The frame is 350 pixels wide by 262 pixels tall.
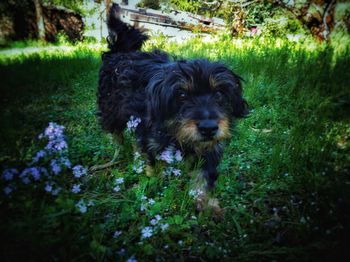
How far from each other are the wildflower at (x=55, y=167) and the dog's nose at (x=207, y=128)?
111cm

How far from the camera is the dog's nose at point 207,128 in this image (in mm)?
2172

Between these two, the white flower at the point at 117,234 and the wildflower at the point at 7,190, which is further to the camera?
the white flower at the point at 117,234

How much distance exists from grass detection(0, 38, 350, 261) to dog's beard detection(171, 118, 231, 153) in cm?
29

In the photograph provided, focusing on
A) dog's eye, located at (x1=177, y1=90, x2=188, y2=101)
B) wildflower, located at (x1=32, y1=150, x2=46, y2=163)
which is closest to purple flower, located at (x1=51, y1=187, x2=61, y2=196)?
wildflower, located at (x1=32, y1=150, x2=46, y2=163)

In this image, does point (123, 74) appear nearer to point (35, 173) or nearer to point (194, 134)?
point (194, 134)

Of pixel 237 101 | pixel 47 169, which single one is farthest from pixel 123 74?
pixel 47 169

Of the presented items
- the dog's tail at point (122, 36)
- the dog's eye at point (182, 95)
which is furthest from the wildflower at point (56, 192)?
the dog's tail at point (122, 36)

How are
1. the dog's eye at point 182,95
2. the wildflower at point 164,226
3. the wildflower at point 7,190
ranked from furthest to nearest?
the dog's eye at point 182,95
the wildflower at point 164,226
the wildflower at point 7,190

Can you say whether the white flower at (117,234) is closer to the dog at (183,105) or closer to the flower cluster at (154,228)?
the flower cluster at (154,228)

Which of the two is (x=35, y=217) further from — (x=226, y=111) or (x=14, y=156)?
(x=226, y=111)

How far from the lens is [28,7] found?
16.1 feet

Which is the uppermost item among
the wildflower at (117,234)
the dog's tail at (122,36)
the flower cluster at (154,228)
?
the dog's tail at (122,36)

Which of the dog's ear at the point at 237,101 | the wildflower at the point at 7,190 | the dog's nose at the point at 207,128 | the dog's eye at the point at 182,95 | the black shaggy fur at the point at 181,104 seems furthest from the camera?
the dog's ear at the point at 237,101

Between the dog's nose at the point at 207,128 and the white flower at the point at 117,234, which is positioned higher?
the dog's nose at the point at 207,128
